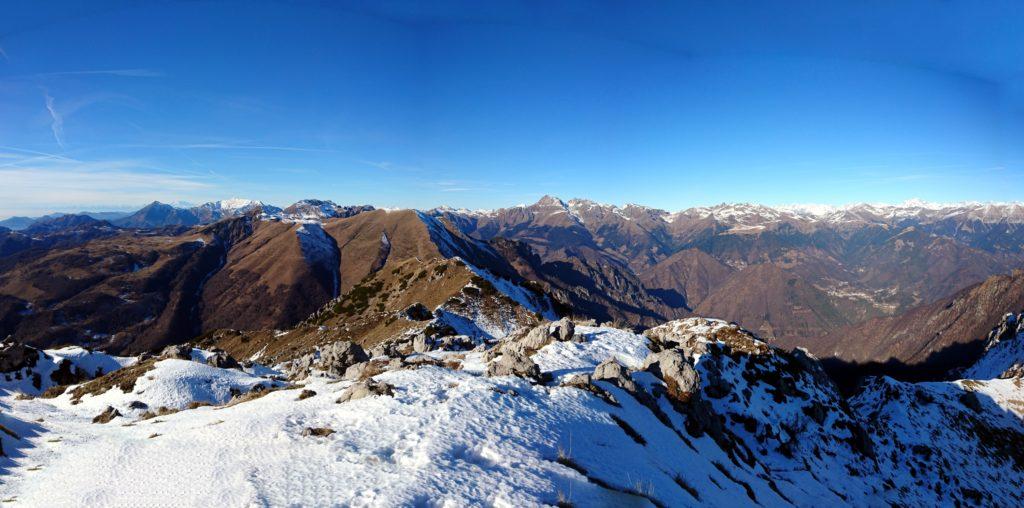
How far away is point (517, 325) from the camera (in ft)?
309

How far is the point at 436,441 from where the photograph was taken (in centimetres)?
1509

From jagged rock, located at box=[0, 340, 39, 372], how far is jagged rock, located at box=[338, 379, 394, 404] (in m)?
53.9

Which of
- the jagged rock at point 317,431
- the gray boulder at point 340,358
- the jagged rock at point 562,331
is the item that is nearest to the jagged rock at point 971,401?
the jagged rock at point 562,331

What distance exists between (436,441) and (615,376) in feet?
57.1

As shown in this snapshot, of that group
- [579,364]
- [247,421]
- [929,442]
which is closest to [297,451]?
[247,421]

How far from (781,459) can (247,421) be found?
168ft

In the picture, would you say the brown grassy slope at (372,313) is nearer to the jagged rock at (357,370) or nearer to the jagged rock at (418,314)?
the jagged rock at (418,314)

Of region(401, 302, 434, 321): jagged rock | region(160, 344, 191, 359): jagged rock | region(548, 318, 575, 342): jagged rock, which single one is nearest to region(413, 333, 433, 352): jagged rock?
region(548, 318, 575, 342): jagged rock

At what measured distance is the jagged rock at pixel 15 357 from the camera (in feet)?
152

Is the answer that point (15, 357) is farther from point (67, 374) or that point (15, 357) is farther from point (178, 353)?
point (178, 353)

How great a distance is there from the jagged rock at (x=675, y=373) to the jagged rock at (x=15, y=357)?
226ft

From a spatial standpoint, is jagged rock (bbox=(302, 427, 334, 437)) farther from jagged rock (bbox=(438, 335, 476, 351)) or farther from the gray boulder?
jagged rock (bbox=(438, 335, 476, 351))

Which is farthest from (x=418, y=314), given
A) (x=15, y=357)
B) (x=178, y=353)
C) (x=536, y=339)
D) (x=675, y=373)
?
(x=675, y=373)

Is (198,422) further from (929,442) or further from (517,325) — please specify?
(929,442)
